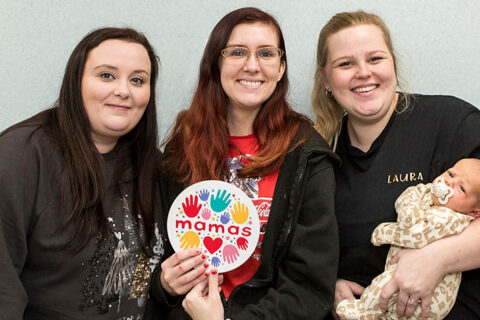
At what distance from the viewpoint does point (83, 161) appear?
61.2 inches

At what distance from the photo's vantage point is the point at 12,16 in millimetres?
2244

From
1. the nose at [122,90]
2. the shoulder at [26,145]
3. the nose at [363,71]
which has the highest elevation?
the nose at [363,71]

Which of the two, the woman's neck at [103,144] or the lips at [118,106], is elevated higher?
the lips at [118,106]

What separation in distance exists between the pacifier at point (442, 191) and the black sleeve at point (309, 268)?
351mm

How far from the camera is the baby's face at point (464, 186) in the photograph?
4.70ft

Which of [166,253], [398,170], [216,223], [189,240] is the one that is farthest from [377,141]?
[166,253]

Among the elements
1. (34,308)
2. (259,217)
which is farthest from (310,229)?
(34,308)

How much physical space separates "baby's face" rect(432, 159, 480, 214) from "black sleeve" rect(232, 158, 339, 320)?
39 cm

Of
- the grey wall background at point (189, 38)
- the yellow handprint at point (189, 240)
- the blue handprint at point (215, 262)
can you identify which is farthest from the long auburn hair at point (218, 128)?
the grey wall background at point (189, 38)

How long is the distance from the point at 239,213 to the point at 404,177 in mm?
642

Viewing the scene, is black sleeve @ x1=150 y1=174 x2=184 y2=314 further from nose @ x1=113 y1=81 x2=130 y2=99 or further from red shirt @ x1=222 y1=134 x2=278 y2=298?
nose @ x1=113 y1=81 x2=130 y2=99

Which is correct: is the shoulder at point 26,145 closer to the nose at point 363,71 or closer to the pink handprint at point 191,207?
the pink handprint at point 191,207

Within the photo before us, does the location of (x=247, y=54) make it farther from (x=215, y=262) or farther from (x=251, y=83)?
(x=215, y=262)

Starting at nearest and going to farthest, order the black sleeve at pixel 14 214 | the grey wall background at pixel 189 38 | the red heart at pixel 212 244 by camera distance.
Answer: the black sleeve at pixel 14 214
the red heart at pixel 212 244
the grey wall background at pixel 189 38
